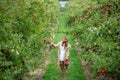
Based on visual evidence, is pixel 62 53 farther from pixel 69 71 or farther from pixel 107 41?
pixel 107 41

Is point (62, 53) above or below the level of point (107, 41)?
below

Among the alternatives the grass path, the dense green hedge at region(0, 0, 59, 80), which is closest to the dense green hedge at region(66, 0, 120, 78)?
the grass path

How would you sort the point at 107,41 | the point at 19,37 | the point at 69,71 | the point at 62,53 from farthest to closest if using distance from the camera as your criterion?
the point at 69,71, the point at 62,53, the point at 107,41, the point at 19,37

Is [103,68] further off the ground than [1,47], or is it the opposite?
[1,47]

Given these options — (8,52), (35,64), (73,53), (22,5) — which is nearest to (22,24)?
(22,5)

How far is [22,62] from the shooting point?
9211 mm

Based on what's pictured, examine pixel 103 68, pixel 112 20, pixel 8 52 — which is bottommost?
pixel 103 68

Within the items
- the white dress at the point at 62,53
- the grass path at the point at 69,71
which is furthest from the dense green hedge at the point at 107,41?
the grass path at the point at 69,71

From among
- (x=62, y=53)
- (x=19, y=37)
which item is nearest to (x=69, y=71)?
(x=62, y=53)

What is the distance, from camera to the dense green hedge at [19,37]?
324 inches

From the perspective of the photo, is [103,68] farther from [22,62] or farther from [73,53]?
[73,53]

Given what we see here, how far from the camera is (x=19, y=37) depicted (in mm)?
9125

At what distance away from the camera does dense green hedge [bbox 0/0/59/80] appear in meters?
8.23

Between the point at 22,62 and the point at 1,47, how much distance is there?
1.57m
